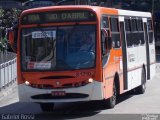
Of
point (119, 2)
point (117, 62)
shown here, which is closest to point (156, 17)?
point (119, 2)

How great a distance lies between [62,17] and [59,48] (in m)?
0.81

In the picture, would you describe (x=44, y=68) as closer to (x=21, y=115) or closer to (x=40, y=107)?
(x=21, y=115)

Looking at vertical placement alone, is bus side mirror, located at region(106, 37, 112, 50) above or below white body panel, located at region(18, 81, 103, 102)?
above

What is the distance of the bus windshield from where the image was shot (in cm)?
1486

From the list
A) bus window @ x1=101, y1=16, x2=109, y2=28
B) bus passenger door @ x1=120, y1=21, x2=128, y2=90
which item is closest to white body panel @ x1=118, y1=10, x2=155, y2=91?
bus passenger door @ x1=120, y1=21, x2=128, y2=90

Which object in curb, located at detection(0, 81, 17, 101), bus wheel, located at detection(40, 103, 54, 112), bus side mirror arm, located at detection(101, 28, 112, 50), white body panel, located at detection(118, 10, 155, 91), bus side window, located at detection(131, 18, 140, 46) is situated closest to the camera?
bus side mirror arm, located at detection(101, 28, 112, 50)

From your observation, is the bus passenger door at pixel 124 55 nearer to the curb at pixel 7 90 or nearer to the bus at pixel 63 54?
the bus at pixel 63 54

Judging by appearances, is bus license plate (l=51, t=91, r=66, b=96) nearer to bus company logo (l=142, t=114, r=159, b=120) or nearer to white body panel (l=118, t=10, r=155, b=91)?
bus company logo (l=142, t=114, r=159, b=120)

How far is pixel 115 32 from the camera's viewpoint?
17.0 metres

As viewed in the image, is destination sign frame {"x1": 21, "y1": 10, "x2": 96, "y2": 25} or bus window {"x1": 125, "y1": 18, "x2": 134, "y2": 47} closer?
destination sign frame {"x1": 21, "y1": 10, "x2": 96, "y2": 25}

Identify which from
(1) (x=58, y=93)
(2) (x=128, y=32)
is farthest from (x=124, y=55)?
(1) (x=58, y=93)

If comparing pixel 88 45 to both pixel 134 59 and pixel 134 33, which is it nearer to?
pixel 134 59

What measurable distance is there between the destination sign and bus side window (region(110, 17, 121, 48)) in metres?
1.67

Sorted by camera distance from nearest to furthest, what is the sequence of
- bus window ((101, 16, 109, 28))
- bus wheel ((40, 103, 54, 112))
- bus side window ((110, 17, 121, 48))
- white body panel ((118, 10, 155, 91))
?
1. bus window ((101, 16, 109, 28))
2. bus wheel ((40, 103, 54, 112))
3. bus side window ((110, 17, 121, 48))
4. white body panel ((118, 10, 155, 91))
